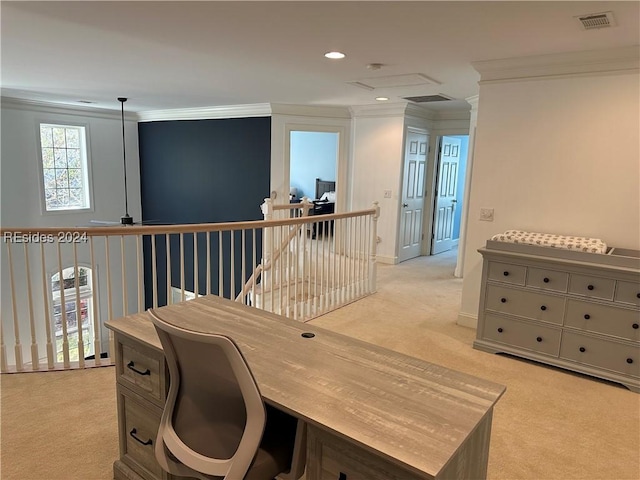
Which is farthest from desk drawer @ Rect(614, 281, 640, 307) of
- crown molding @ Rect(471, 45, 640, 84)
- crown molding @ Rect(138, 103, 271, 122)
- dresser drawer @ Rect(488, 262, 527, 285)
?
crown molding @ Rect(138, 103, 271, 122)

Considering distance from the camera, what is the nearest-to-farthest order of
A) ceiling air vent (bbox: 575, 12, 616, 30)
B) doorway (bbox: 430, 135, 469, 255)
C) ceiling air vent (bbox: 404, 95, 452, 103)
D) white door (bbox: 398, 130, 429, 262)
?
ceiling air vent (bbox: 575, 12, 616, 30)
ceiling air vent (bbox: 404, 95, 452, 103)
white door (bbox: 398, 130, 429, 262)
doorway (bbox: 430, 135, 469, 255)

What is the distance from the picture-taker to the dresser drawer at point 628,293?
2865 mm

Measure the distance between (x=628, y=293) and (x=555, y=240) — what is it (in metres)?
0.59

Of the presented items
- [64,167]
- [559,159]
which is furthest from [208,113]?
[559,159]

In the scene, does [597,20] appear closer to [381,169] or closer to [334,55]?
[334,55]

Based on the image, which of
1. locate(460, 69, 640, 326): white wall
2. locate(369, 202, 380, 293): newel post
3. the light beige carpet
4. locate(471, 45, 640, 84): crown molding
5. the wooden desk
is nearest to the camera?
the wooden desk

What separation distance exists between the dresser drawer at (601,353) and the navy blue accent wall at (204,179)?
4.77 m

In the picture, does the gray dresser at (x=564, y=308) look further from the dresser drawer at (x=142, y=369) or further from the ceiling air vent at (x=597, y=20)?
the dresser drawer at (x=142, y=369)

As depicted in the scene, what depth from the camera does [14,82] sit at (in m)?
5.09

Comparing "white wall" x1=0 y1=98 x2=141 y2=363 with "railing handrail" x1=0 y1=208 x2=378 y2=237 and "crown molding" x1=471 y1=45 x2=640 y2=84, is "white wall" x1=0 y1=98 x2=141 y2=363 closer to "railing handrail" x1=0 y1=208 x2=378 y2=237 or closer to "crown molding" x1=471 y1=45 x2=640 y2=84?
"railing handrail" x1=0 y1=208 x2=378 y2=237

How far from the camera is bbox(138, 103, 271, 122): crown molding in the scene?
263 inches

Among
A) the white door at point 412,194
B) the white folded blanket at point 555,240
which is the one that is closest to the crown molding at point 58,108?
the white door at point 412,194

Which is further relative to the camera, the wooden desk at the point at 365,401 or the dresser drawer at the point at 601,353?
the dresser drawer at the point at 601,353

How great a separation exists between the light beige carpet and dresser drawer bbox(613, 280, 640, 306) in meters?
0.63
